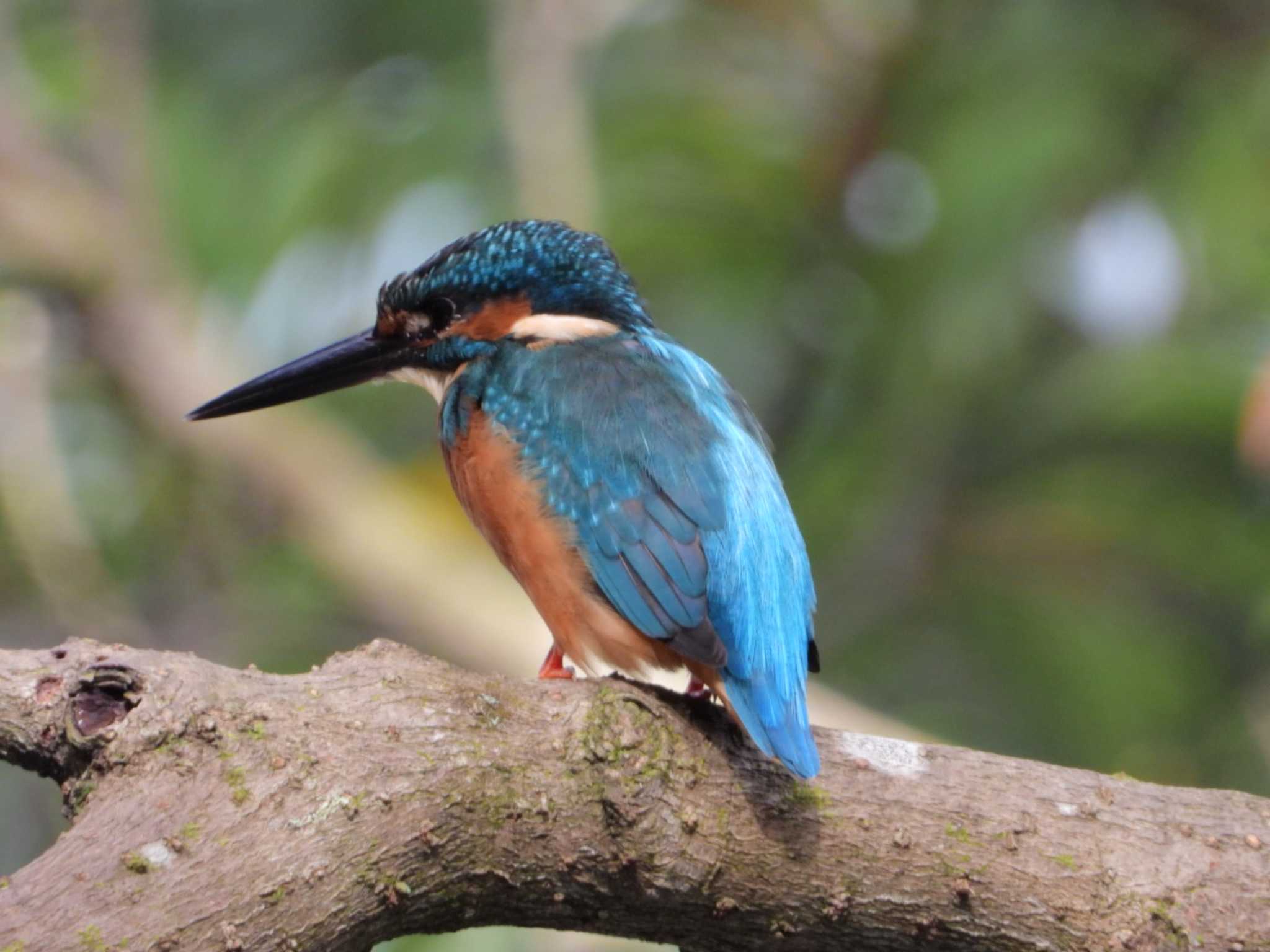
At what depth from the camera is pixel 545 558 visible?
2445mm

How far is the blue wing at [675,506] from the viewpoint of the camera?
7.29 ft

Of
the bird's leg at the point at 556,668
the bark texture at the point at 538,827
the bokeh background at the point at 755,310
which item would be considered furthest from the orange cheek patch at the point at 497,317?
the bokeh background at the point at 755,310

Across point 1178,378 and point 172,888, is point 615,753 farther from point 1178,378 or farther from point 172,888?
point 1178,378

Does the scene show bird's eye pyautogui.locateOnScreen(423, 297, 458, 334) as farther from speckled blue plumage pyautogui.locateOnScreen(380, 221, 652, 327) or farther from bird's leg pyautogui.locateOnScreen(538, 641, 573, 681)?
bird's leg pyautogui.locateOnScreen(538, 641, 573, 681)

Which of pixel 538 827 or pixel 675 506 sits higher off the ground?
pixel 675 506

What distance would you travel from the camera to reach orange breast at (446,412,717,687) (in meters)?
2.40

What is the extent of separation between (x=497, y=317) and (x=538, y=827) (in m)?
1.18

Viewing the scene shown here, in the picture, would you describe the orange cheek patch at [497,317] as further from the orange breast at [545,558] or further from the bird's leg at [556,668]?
the bird's leg at [556,668]

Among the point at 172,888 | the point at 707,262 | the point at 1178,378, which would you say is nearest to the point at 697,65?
the point at 707,262

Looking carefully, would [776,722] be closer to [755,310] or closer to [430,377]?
[430,377]

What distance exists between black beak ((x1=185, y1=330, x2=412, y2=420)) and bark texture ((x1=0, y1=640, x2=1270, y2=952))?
1014 mm

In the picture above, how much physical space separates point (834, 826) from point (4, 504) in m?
3.45

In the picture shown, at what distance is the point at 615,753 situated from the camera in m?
1.99

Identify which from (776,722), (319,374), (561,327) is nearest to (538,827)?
(776,722)
